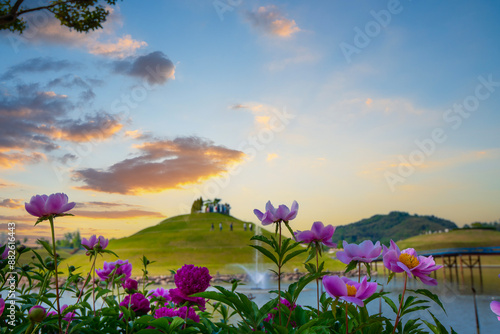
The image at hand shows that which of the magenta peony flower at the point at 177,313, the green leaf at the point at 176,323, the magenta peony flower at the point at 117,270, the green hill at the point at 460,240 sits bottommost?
the green hill at the point at 460,240

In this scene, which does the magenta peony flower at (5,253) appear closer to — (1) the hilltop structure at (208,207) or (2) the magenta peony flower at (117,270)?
(2) the magenta peony flower at (117,270)

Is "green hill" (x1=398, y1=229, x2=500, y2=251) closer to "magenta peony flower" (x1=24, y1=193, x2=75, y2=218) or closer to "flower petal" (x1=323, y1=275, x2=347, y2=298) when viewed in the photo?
"flower petal" (x1=323, y1=275, x2=347, y2=298)

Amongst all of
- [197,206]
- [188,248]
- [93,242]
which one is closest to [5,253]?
[93,242]

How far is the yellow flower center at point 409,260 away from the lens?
162 centimetres

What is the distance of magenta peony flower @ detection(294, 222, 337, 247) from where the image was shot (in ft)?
Answer: 6.42

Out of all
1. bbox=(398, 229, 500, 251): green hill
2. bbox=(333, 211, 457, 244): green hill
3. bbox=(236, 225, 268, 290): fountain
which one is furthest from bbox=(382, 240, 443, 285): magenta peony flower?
bbox=(333, 211, 457, 244): green hill

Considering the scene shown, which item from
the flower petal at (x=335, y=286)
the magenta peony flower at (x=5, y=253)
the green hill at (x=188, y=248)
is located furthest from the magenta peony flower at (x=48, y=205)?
the green hill at (x=188, y=248)

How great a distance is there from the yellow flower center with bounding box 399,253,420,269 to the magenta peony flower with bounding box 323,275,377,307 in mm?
249

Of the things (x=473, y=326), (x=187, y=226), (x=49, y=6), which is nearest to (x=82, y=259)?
(x=187, y=226)

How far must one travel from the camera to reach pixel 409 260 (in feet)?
5.35

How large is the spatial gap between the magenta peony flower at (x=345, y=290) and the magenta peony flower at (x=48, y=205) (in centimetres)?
127

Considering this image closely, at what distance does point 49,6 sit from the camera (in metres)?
12.5

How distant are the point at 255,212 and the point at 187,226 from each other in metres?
61.7

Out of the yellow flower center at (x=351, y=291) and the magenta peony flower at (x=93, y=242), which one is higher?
the magenta peony flower at (x=93, y=242)
